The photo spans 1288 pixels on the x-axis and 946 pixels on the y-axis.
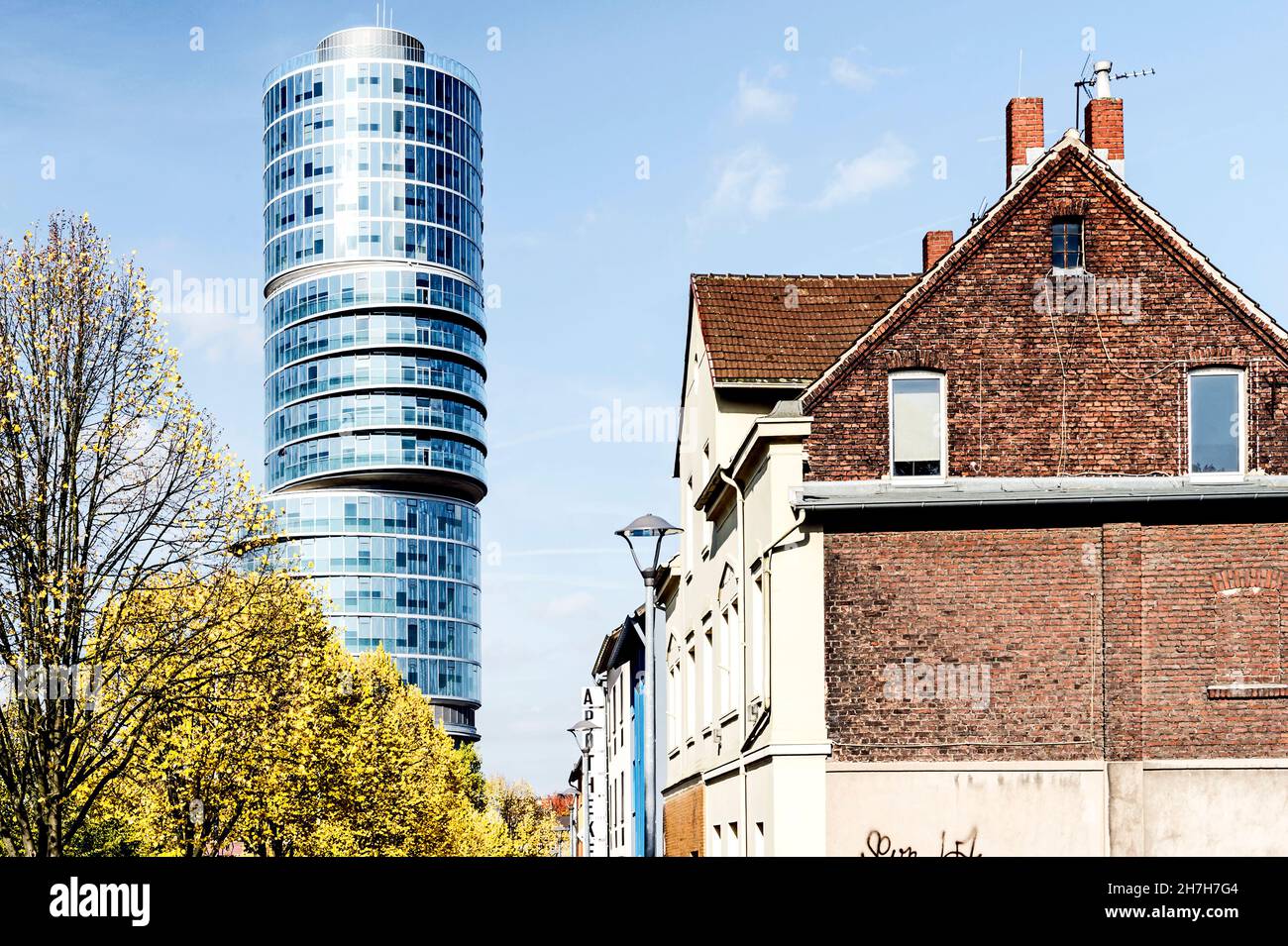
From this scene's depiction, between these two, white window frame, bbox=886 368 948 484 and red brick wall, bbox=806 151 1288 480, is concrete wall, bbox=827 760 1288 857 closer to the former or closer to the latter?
white window frame, bbox=886 368 948 484

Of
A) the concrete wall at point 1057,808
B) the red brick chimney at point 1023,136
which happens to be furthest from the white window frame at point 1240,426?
the red brick chimney at point 1023,136

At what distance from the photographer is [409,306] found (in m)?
176

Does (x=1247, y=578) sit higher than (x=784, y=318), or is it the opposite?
(x=784, y=318)

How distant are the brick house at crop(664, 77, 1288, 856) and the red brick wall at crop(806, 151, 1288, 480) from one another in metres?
0.03

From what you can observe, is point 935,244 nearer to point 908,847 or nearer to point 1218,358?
point 1218,358

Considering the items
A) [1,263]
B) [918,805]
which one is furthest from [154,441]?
[918,805]

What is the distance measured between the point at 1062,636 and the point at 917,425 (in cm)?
373

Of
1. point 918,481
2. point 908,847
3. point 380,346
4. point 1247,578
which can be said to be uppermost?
point 380,346

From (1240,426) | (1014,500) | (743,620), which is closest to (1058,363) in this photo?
(1014,500)

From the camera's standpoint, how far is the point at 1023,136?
26703mm

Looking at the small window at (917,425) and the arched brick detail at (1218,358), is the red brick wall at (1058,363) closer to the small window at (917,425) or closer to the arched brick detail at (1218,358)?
the arched brick detail at (1218,358)
